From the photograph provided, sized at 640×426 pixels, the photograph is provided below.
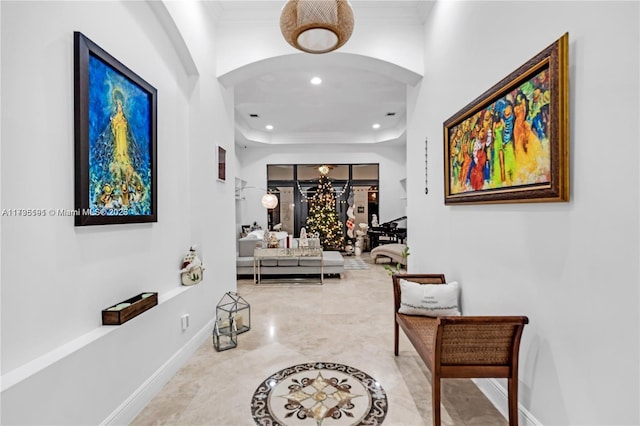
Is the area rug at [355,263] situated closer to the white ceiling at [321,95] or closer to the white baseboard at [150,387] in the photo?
the white ceiling at [321,95]

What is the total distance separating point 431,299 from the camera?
2.63 m

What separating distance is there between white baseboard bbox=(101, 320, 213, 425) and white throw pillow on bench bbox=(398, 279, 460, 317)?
6.51 feet

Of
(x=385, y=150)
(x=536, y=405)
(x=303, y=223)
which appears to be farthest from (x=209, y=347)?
(x=385, y=150)

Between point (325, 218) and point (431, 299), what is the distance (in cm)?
710

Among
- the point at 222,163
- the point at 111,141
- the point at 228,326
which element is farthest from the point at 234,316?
the point at 111,141

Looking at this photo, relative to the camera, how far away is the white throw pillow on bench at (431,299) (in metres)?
2.61

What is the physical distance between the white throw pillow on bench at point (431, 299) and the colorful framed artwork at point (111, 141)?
2163 mm

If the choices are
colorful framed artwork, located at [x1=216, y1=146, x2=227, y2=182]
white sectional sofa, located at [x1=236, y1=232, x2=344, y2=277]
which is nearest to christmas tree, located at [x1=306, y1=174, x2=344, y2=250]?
white sectional sofa, located at [x1=236, y1=232, x2=344, y2=277]

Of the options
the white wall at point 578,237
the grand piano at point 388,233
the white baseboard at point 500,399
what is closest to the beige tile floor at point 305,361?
the white baseboard at point 500,399

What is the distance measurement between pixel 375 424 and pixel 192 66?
3.31 metres

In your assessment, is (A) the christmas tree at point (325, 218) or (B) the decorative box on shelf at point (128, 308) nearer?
(B) the decorative box on shelf at point (128, 308)

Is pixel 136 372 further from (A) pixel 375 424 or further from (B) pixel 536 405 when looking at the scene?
(B) pixel 536 405

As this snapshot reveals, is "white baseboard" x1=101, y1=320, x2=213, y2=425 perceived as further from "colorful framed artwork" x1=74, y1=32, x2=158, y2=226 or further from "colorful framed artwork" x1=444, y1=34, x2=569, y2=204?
"colorful framed artwork" x1=444, y1=34, x2=569, y2=204

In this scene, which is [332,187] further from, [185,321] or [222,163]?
[185,321]
